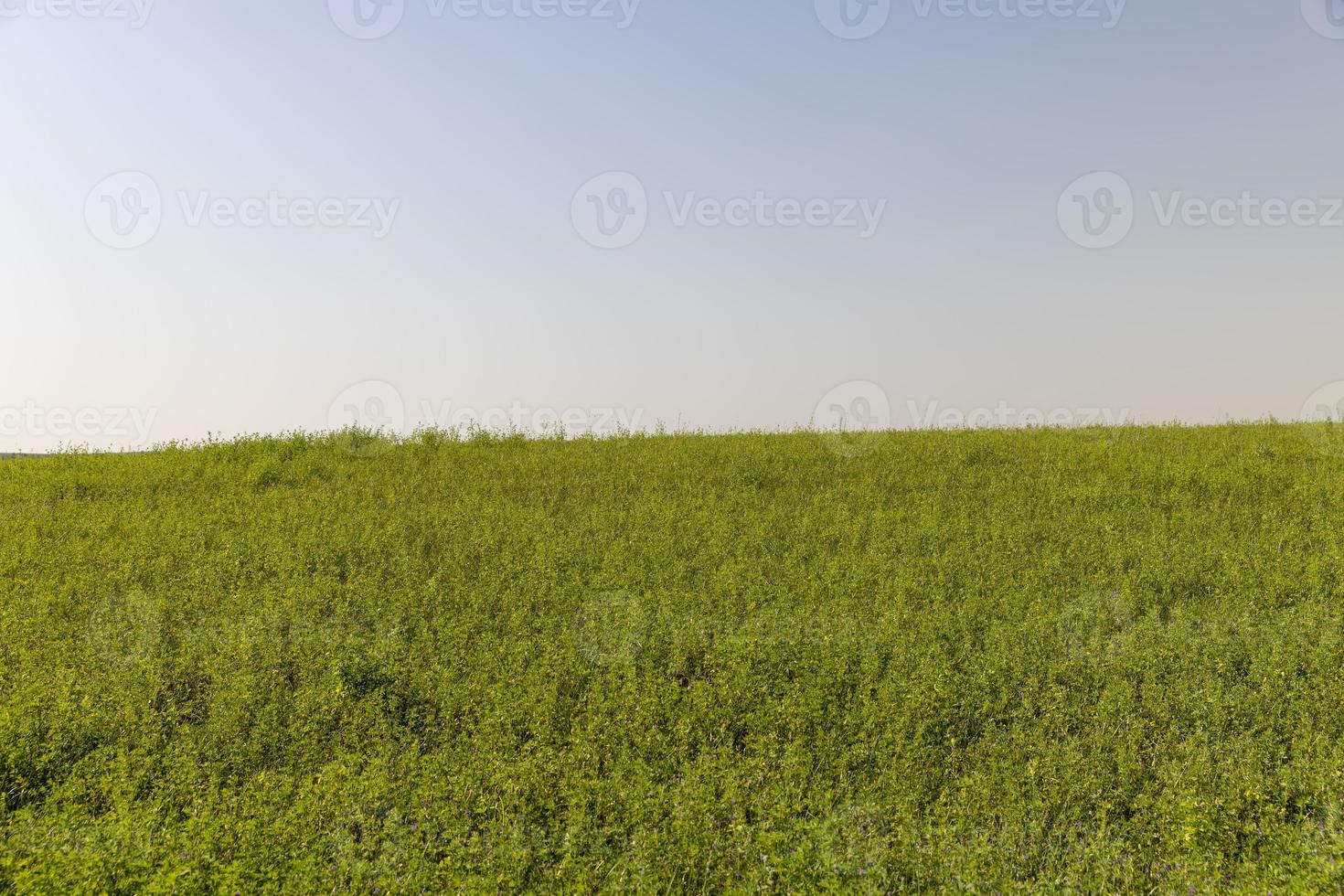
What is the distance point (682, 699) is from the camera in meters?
6.09

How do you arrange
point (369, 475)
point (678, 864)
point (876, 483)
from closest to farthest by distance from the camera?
point (678, 864) → point (876, 483) → point (369, 475)

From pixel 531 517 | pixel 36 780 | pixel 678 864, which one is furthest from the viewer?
pixel 531 517

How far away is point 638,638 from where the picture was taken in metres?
6.85

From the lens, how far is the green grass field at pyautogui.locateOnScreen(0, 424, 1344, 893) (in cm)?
434

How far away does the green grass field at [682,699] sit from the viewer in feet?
14.2

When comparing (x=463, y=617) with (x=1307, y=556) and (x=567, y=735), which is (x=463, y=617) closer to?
(x=567, y=735)

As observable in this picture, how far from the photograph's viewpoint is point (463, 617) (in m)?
7.41

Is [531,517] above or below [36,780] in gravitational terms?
above

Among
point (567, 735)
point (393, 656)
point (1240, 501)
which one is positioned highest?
point (1240, 501)

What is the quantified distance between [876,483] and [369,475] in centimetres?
874

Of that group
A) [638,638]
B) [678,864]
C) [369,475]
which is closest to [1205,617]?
[638,638]

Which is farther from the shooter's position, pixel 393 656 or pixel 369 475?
pixel 369 475

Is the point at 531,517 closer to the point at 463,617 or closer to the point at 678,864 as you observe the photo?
the point at 463,617

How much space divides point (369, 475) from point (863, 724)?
444 inches
